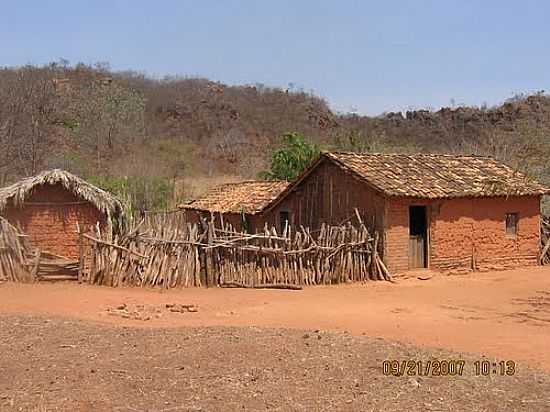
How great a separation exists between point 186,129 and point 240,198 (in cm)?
3557

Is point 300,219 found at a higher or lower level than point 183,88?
lower

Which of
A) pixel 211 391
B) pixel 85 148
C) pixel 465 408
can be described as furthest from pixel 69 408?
pixel 85 148

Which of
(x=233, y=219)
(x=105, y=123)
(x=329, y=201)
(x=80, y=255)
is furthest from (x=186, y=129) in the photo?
(x=80, y=255)

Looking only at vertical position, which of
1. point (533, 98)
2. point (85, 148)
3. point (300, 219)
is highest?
point (533, 98)

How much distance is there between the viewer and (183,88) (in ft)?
226

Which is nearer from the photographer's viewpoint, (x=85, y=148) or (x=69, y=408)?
(x=69, y=408)

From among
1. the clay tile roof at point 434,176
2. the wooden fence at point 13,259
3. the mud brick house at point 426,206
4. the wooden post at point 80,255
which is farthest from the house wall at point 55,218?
the clay tile roof at point 434,176

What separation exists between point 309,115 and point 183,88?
11.9 meters

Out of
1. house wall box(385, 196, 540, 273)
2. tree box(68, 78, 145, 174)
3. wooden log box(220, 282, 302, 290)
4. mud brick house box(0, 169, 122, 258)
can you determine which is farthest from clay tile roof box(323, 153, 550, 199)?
tree box(68, 78, 145, 174)

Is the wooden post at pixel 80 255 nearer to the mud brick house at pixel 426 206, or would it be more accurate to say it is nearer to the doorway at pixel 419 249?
the mud brick house at pixel 426 206

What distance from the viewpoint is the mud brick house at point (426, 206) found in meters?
19.0

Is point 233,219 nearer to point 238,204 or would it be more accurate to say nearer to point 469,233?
point 238,204

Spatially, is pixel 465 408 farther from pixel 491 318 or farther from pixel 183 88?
pixel 183 88

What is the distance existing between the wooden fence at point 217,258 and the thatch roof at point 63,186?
5.96 ft
